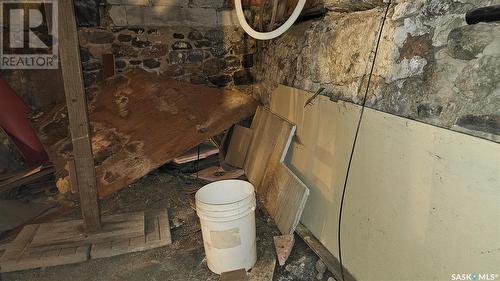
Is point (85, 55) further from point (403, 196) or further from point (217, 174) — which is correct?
point (403, 196)

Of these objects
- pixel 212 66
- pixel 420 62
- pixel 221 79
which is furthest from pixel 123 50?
pixel 420 62

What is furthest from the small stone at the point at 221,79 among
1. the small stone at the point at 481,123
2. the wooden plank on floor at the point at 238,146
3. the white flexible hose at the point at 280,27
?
the small stone at the point at 481,123

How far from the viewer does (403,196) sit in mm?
1217

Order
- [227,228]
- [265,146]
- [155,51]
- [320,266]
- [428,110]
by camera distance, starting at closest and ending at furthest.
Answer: [428,110]
[227,228]
[320,266]
[265,146]
[155,51]

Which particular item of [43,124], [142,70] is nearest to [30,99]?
[43,124]

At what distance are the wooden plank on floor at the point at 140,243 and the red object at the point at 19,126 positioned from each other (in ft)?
5.27

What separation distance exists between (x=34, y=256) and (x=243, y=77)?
2654mm

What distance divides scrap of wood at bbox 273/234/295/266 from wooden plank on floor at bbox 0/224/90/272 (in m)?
1.19

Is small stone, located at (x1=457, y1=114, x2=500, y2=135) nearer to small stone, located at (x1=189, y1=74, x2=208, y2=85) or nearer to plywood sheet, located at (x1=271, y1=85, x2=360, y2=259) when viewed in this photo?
plywood sheet, located at (x1=271, y1=85, x2=360, y2=259)

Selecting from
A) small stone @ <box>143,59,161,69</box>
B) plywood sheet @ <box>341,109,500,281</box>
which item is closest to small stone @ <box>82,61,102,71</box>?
small stone @ <box>143,59,161,69</box>

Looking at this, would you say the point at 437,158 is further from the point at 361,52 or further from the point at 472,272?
the point at 361,52

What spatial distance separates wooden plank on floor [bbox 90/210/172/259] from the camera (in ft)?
6.28

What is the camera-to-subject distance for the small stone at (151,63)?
3337mm

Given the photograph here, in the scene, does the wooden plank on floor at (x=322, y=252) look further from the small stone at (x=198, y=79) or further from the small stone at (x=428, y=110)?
the small stone at (x=198, y=79)
